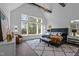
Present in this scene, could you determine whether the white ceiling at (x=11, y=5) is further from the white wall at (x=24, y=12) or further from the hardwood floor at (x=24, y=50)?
the hardwood floor at (x=24, y=50)

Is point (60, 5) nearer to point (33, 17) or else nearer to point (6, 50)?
point (33, 17)

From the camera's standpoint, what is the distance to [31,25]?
2295 mm

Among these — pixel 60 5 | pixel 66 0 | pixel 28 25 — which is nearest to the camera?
pixel 66 0

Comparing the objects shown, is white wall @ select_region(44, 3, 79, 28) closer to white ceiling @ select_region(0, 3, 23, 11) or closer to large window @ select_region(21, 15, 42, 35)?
large window @ select_region(21, 15, 42, 35)

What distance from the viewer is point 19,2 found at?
1996 mm

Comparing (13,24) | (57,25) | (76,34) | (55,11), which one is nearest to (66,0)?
(55,11)

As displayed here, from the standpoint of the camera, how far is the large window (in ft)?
7.35

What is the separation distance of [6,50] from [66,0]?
5.13ft

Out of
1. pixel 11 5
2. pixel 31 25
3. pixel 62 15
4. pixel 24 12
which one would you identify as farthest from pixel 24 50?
pixel 62 15

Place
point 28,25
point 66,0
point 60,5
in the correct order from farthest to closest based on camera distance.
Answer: point 28,25
point 60,5
point 66,0

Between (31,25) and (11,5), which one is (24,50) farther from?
(11,5)

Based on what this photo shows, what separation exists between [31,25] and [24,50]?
59 cm

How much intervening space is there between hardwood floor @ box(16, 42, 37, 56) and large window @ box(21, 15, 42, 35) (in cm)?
29

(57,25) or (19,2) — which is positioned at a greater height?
(19,2)
